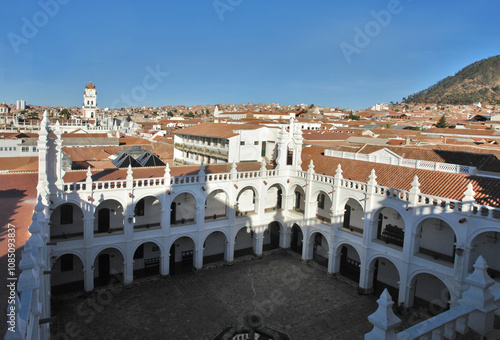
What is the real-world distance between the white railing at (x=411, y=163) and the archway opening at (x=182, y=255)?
1540cm

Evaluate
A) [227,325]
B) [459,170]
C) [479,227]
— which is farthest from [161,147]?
[479,227]

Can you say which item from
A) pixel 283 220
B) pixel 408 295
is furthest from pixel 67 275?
pixel 408 295

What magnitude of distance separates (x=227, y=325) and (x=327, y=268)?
1068 cm

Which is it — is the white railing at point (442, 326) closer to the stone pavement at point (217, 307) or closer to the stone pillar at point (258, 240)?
the stone pavement at point (217, 307)

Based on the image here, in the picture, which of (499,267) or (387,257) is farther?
(387,257)

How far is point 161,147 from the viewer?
5059cm

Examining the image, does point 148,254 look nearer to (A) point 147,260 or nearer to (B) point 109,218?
(A) point 147,260

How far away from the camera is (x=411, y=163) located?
27.5 meters

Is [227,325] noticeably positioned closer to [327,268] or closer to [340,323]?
[340,323]

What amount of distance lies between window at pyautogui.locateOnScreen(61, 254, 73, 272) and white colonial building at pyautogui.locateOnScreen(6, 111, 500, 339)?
17cm

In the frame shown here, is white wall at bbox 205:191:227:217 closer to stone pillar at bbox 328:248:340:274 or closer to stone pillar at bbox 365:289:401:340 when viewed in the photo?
stone pillar at bbox 328:248:340:274

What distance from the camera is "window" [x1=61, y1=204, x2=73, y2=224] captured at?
23.9m

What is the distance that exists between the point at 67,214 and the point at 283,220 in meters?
17.3

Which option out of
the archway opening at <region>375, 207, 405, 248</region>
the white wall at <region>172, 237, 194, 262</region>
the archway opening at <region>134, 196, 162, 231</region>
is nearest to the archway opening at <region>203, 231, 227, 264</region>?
the white wall at <region>172, 237, 194, 262</region>
